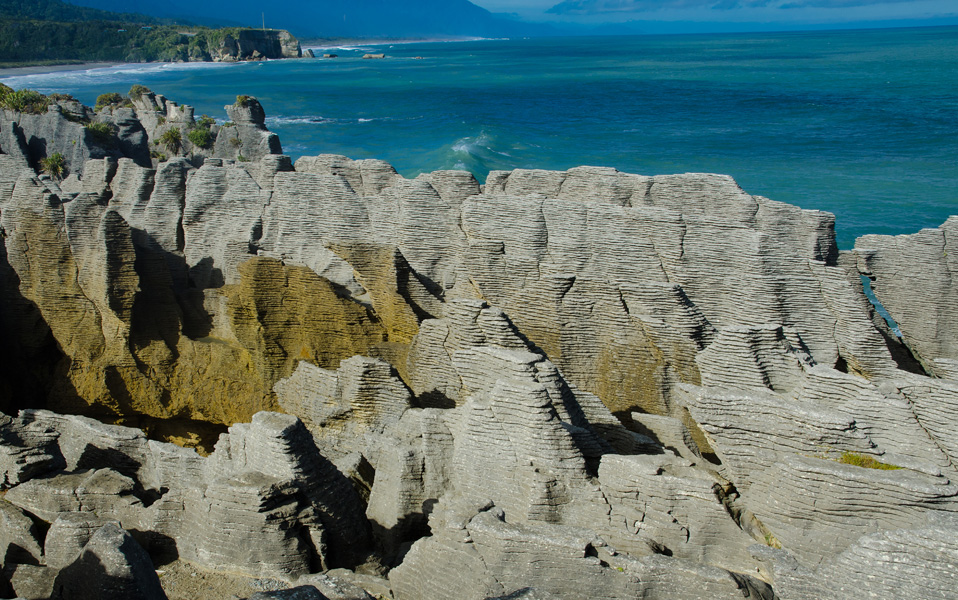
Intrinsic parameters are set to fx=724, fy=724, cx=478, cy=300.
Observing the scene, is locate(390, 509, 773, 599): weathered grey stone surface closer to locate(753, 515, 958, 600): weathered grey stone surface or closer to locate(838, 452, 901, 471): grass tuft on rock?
locate(753, 515, 958, 600): weathered grey stone surface

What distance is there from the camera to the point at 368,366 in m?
8.72

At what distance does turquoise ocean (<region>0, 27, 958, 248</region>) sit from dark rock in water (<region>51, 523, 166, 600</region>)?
28018 millimetres

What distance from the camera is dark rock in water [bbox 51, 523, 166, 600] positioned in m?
5.72

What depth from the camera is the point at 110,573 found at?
5723mm

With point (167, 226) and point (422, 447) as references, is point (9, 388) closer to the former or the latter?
point (167, 226)

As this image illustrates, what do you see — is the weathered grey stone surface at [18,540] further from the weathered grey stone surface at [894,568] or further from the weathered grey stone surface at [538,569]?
the weathered grey stone surface at [894,568]

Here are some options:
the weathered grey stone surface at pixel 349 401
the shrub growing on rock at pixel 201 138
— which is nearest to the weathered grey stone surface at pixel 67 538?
the weathered grey stone surface at pixel 349 401

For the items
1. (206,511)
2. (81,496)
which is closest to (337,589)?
(206,511)

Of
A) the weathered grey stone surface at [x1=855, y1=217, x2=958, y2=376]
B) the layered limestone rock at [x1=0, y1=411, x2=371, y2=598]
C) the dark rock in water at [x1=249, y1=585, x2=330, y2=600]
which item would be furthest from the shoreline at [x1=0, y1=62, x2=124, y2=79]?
the dark rock in water at [x1=249, y1=585, x2=330, y2=600]

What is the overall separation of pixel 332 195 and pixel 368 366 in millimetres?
4295

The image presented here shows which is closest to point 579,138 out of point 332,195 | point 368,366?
point 332,195

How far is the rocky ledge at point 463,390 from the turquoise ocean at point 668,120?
20673 millimetres

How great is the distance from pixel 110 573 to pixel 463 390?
4.25 metres

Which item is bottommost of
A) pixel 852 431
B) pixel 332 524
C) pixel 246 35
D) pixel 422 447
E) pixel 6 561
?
pixel 6 561
